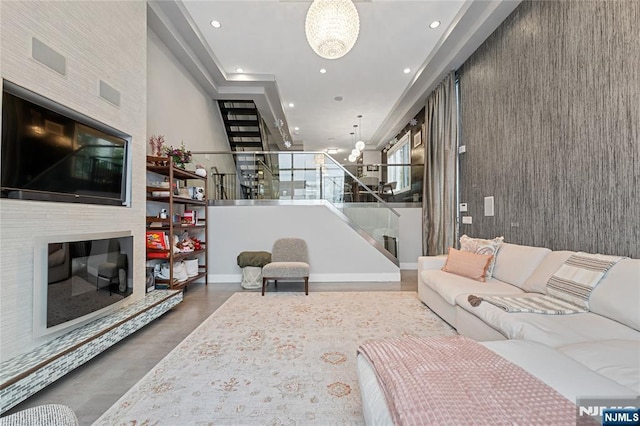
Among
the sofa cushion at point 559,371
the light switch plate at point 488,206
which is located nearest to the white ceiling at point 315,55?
the light switch plate at point 488,206

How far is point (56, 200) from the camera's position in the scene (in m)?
2.15

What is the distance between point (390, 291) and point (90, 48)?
474 centimetres

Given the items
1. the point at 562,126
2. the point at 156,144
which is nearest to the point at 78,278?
the point at 156,144

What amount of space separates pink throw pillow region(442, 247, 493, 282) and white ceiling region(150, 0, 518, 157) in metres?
3.19

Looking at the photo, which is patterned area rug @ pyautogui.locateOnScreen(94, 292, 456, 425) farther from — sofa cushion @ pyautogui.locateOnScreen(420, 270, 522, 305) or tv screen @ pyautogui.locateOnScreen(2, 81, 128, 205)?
tv screen @ pyautogui.locateOnScreen(2, 81, 128, 205)

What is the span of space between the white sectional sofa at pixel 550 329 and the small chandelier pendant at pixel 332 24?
2.76 m

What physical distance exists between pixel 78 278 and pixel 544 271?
421 centimetres

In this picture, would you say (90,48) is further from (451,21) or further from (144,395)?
(451,21)

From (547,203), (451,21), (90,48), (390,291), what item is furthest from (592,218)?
(90,48)

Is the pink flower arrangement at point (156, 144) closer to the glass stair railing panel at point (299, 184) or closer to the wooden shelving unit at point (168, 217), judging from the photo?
the wooden shelving unit at point (168, 217)

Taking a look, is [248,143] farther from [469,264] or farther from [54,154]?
[469,264]

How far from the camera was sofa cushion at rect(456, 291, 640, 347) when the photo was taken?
166 centimetres

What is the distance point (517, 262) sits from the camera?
2.90m

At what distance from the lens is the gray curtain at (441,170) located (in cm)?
477
